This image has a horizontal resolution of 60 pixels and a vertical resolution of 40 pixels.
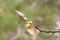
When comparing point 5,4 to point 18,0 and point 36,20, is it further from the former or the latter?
point 36,20

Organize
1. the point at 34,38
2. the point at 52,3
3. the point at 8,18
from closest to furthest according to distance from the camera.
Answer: the point at 34,38 < the point at 8,18 < the point at 52,3

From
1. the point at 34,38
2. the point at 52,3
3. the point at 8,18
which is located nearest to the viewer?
the point at 34,38

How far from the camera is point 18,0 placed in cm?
263

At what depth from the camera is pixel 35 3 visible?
3.08 metres

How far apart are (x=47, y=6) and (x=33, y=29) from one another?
6.85 feet

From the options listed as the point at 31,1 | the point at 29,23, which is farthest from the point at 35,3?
the point at 29,23

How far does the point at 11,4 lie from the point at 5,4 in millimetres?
69

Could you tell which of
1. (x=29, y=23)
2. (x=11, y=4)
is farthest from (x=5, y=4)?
(x=29, y=23)

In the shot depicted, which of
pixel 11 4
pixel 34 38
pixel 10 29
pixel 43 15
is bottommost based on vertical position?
pixel 34 38

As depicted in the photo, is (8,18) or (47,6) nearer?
(8,18)

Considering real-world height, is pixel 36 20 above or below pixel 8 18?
above

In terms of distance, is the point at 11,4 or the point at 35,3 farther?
the point at 35,3

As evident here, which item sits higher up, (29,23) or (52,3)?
(52,3)

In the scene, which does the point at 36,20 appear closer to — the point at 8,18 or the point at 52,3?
the point at 52,3
